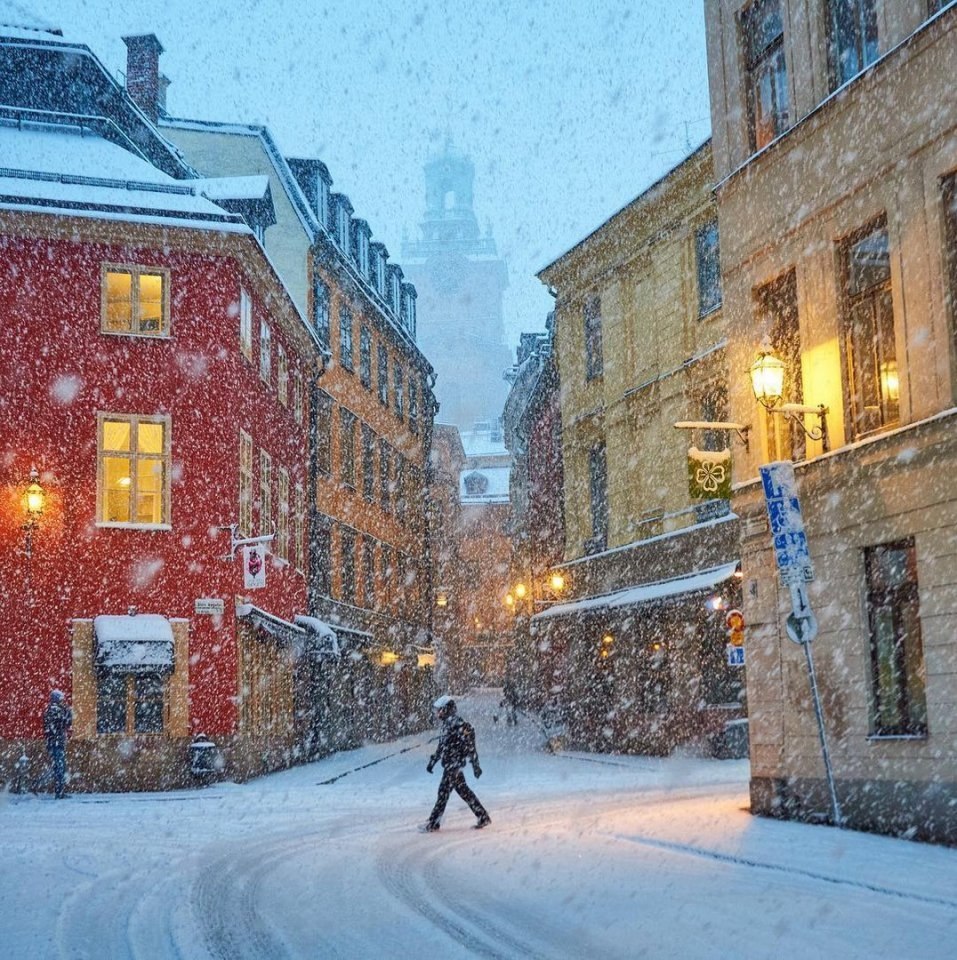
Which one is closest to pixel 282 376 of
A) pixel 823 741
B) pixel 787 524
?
pixel 787 524

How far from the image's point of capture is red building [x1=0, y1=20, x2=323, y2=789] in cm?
2348

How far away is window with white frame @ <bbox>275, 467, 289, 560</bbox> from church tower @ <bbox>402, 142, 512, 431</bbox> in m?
84.6

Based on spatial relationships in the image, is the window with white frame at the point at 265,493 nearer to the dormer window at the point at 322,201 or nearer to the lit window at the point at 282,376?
the lit window at the point at 282,376

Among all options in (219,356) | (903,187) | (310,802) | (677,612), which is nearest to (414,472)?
(677,612)

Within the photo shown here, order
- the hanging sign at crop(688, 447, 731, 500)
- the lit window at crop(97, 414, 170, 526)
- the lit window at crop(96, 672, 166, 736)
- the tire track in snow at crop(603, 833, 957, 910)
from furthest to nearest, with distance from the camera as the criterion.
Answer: the lit window at crop(97, 414, 170, 526), the lit window at crop(96, 672, 166, 736), the hanging sign at crop(688, 447, 731, 500), the tire track in snow at crop(603, 833, 957, 910)

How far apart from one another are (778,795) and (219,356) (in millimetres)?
14089

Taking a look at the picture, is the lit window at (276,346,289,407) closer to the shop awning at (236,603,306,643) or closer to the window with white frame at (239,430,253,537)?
the window with white frame at (239,430,253,537)

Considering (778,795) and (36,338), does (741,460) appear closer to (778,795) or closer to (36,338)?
(778,795)

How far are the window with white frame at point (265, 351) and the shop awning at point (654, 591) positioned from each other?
30.1 ft

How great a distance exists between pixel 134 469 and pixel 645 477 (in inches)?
463

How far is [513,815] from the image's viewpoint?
17.5 m

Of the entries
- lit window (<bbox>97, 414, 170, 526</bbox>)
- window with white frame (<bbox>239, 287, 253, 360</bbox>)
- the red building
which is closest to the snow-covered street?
the red building

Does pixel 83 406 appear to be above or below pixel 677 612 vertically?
above

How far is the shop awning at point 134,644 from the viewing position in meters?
23.4
